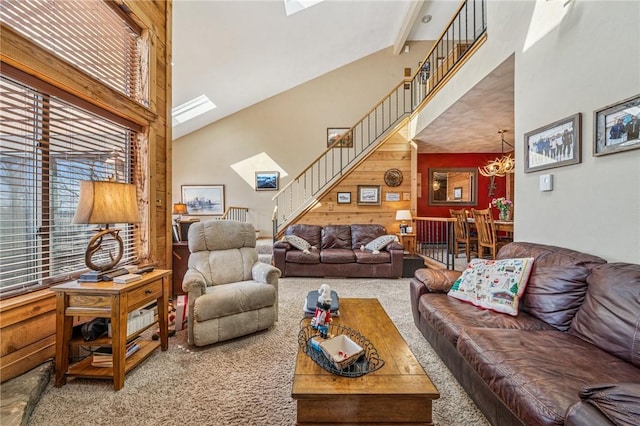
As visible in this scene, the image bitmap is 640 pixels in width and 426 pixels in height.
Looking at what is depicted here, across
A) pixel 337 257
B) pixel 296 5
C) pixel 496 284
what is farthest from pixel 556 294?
pixel 296 5

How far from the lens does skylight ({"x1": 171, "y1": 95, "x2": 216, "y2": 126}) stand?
6480mm

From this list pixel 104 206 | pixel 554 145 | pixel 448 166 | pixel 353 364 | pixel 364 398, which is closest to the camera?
pixel 364 398

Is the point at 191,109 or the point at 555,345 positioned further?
the point at 191,109

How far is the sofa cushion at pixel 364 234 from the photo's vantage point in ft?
16.8

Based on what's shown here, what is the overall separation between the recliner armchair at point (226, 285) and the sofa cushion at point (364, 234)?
251 centimetres

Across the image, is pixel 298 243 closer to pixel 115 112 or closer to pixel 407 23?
pixel 115 112

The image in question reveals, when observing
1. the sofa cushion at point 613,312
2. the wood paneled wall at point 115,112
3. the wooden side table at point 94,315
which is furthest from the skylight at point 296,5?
the sofa cushion at point 613,312

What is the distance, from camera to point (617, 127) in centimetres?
170

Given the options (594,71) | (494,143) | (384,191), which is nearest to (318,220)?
(384,191)

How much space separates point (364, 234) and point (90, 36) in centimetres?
435

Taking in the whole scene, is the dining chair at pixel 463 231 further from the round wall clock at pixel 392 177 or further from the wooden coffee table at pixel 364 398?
the wooden coffee table at pixel 364 398

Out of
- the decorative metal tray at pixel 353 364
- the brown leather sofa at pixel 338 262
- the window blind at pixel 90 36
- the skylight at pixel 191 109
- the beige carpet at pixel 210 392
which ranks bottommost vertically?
the beige carpet at pixel 210 392

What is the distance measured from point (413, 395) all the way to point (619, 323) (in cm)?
112

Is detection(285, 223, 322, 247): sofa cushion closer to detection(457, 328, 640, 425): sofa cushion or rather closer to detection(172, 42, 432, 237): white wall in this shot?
detection(172, 42, 432, 237): white wall
